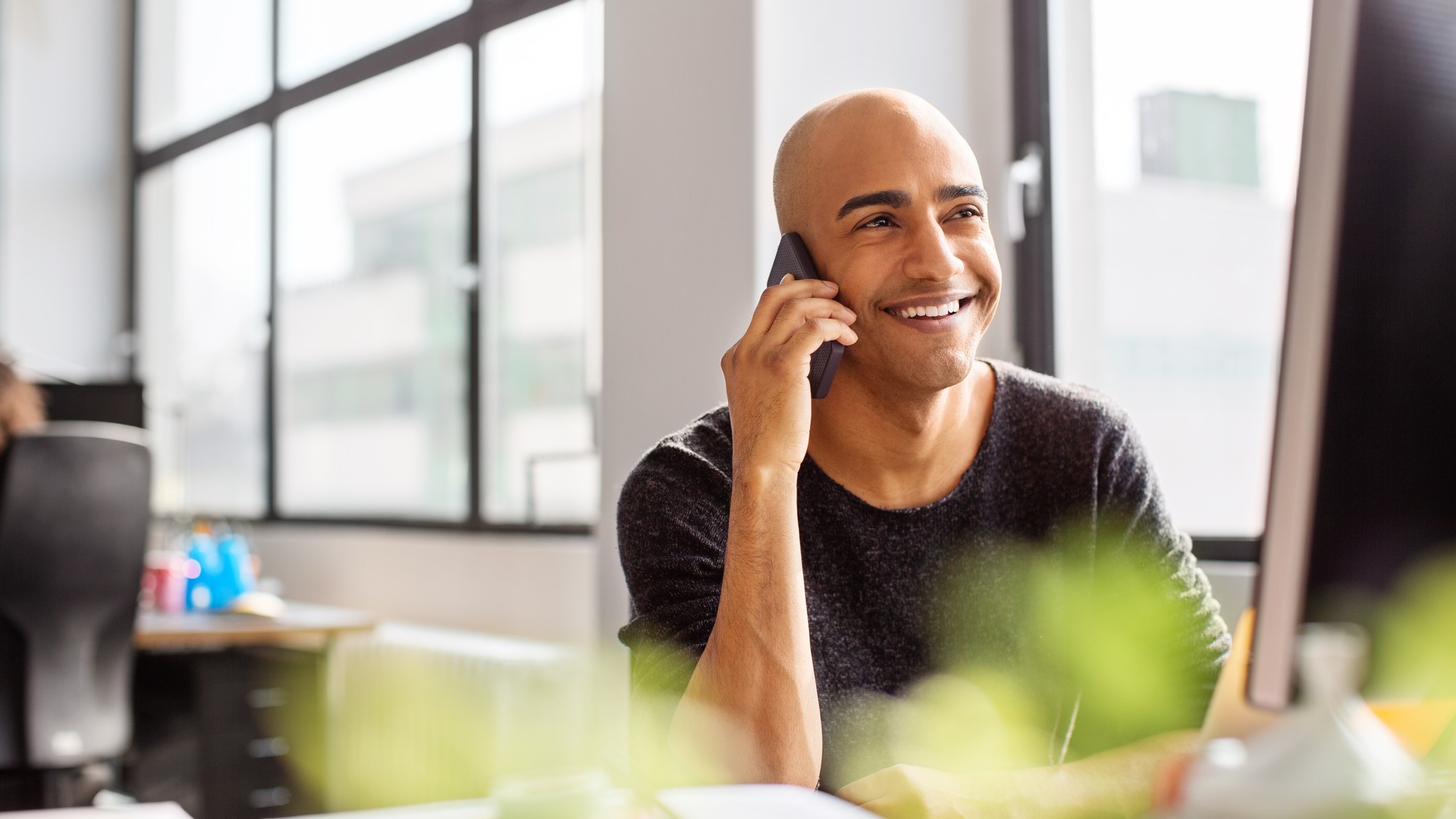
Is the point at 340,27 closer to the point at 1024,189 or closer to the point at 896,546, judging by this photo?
the point at 1024,189

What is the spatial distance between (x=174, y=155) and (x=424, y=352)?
199cm

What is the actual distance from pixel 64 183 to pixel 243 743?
3229 mm

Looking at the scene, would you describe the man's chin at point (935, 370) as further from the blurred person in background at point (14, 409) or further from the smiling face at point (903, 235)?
the blurred person in background at point (14, 409)

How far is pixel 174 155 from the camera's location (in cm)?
516

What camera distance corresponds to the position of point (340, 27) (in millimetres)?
4270

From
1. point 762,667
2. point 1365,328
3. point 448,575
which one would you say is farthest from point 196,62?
point 1365,328

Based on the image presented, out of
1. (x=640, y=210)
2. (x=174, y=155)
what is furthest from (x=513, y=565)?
(x=174, y=155)

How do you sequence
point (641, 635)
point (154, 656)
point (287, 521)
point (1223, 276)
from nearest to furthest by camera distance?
point (641, 635), point (1223, 276), point (154, 656), point (287, 521)

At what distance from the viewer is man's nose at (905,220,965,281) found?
1.35m

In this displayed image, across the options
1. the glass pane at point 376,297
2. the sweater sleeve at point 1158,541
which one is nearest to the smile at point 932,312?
the sweater sleeve at point 1158,541

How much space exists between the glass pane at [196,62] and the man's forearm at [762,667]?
3.92 metres

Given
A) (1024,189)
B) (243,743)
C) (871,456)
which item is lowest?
(243,743)

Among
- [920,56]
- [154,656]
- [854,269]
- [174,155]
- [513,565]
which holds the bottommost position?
[154,656]

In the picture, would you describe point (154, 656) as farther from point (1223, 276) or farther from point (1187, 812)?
point (1187, 812)
